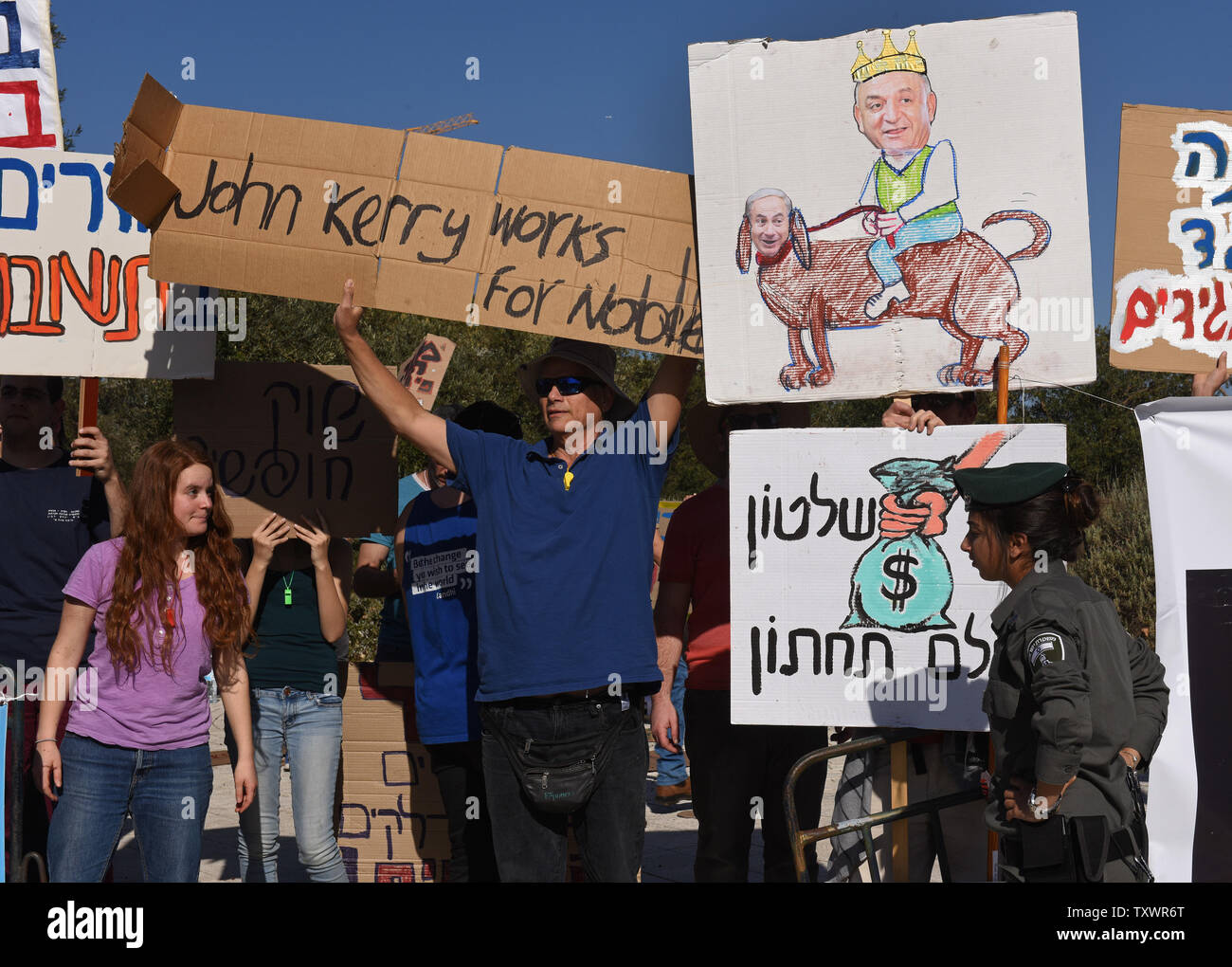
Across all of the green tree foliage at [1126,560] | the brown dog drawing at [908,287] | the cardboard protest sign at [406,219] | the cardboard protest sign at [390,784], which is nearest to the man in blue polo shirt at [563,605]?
the cardboard protest sign at [406,219]

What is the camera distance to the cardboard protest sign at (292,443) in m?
4.86

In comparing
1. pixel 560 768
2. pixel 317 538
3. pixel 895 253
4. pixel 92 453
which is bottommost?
pixel 560 768

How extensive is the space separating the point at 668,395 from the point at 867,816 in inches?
57.5

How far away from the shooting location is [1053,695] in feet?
10.1

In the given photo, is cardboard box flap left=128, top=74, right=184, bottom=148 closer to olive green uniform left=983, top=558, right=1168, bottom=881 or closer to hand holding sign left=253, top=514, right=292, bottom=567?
hand holding sign left=253, top=514, right=292, bottom=567

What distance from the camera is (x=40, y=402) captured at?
186 inches

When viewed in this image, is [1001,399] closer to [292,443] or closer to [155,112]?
[292,443]

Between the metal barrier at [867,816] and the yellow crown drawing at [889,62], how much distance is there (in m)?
2.07

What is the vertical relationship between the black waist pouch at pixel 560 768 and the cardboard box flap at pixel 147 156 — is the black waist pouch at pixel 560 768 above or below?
below

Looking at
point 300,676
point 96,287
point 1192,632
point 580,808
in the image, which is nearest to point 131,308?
point 96,287

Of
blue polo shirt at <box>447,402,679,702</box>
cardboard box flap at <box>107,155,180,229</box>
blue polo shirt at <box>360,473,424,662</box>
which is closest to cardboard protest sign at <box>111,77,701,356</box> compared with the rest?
cardboard box flap at <box>107,155,180,229</box>

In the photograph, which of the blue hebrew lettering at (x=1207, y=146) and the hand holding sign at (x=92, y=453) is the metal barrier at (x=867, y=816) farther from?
the hand holding sign at (x=92, y=453)

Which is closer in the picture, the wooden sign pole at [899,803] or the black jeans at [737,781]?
the wooden sign pole at [899,803]

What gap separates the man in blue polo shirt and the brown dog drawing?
0.44 meters
